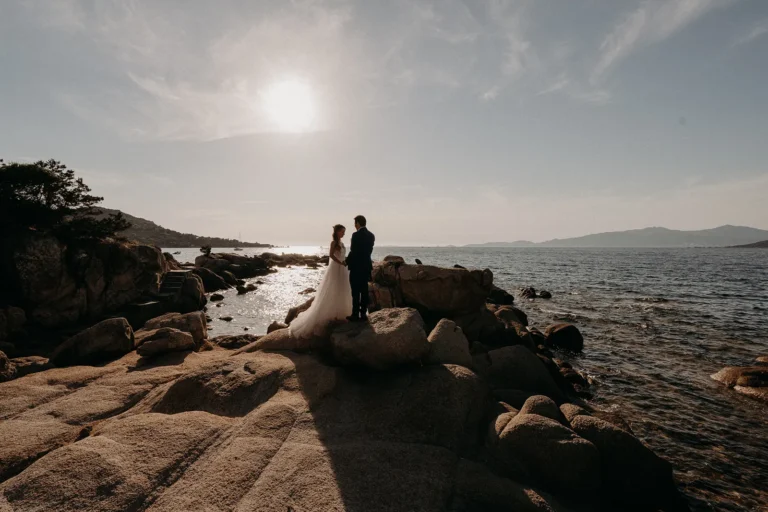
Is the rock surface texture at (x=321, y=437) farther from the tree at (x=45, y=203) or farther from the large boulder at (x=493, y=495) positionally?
the tree at (x=45, y=203)

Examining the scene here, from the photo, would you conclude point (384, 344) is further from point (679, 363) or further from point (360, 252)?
point (679, 363)

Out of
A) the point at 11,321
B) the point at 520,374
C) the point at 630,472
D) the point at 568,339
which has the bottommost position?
the point at 568,339

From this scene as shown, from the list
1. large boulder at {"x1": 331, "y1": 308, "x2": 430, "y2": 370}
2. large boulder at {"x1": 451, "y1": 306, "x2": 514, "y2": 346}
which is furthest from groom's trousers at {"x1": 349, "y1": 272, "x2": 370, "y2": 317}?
large boulder at {"x1": 451, "y1": 306, "x2": 514, "y2": 346}

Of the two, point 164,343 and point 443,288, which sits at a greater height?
point 443,288

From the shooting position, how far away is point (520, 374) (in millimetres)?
11250

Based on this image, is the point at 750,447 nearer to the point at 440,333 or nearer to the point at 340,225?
the point at 440,333

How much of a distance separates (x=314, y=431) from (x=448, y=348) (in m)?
4.28

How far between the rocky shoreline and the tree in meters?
9.66

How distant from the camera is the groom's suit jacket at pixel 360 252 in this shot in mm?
10070

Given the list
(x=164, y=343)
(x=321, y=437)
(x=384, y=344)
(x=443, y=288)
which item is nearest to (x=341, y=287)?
(x=384, y=344)

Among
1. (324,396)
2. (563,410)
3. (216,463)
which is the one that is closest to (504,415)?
(563,410)

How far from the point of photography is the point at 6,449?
6.10 m

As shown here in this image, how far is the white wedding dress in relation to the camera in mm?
10344

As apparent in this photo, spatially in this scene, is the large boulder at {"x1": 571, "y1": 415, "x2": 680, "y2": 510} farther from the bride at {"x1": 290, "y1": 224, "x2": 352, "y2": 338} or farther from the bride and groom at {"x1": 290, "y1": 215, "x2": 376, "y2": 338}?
the bride at {"x1": 290, "y1": 224, "x2": 352, "y2": 338}
